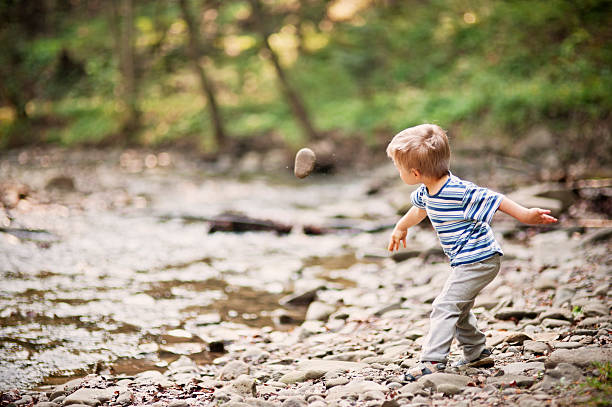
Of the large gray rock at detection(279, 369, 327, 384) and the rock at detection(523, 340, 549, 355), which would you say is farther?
the large gray rock at detection(279, 369, 327, 384)

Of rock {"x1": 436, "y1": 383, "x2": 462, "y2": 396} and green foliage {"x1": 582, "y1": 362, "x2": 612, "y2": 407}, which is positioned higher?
rock {"x1": 436, "y1": 383, "x2": 462, "y2": 396}

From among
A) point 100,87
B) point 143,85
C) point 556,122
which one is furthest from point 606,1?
point 100,87

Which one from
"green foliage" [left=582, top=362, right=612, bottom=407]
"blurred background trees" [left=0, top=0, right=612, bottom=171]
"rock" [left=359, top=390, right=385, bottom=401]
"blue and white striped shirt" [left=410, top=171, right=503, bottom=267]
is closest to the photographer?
"green foliage" [left=582, top=362, right=612, bottom=407]

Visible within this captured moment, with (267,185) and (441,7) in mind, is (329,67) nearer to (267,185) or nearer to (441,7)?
(441,7)

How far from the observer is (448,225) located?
323 cm

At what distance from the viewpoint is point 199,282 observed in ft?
20.1

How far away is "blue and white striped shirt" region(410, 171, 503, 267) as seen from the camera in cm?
309

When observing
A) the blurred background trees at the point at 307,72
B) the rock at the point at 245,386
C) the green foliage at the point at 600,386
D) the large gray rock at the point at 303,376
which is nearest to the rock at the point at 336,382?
the large gray rock at the point at 303,376

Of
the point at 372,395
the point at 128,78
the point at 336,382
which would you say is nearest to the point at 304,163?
the point at 336,382

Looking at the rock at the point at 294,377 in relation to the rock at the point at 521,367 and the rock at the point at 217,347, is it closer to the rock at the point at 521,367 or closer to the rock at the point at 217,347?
the rock at the point at 217,347

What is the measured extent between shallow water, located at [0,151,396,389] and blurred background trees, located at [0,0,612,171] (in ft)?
14.1

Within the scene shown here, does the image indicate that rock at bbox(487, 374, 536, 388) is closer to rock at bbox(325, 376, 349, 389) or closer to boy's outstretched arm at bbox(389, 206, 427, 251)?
rock at bbox(325, 376, 349, 389)

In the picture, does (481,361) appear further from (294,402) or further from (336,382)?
(294,402)

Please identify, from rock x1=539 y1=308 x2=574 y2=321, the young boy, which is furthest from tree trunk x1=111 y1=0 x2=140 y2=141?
the young boy
